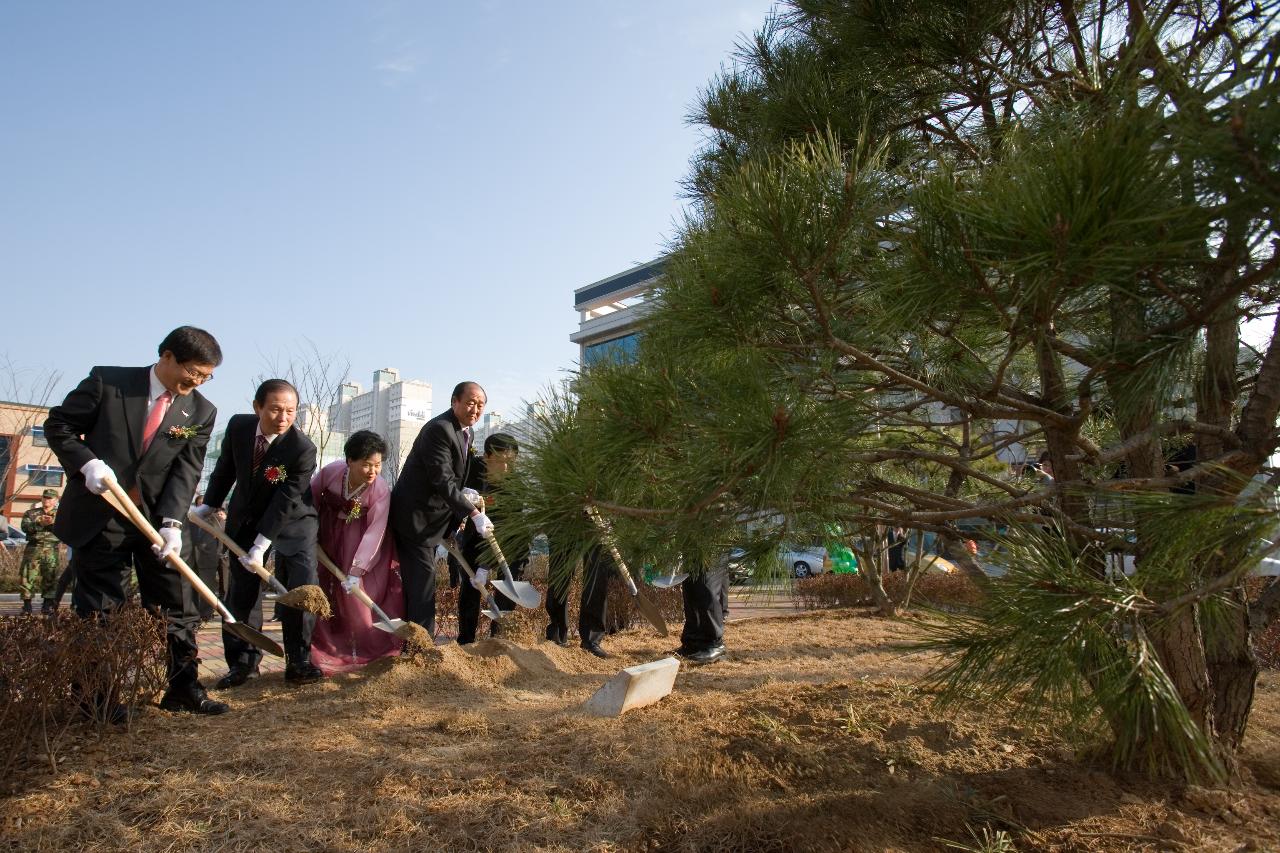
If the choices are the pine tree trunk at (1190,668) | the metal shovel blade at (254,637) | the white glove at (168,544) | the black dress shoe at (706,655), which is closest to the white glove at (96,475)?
the white glove at (168,544)

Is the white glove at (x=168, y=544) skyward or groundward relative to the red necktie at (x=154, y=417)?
groundward

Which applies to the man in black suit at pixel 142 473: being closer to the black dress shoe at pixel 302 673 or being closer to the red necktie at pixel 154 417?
the red necktie at pixel 154 417

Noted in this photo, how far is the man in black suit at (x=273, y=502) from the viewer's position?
11.5 feet

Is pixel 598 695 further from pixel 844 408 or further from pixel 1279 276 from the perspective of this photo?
pixel 1279 276

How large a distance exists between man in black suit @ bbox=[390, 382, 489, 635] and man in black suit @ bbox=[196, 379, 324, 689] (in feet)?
1.56

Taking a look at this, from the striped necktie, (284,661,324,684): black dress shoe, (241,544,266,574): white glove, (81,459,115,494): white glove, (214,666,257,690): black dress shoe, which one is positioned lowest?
(214,666,257,690): black dress shoe

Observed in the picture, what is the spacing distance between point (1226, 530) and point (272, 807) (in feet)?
7.49

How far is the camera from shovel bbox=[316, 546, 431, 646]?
3707 mm

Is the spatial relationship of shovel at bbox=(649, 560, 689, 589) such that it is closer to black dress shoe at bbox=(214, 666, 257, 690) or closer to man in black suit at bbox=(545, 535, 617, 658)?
man in black suit at bbox=(545, 535, 617, 658)

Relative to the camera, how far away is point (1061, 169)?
120cm

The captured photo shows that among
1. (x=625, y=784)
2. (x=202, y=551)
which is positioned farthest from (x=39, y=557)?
(x=625, y=784)

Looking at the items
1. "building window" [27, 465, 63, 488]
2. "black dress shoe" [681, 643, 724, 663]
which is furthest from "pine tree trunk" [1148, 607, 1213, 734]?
"building window" [27, 465, 63, 488]

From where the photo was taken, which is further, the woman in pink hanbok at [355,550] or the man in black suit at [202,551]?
the man in black suit at [202,551]

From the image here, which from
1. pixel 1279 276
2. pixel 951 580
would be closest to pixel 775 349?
pixel 1279 276
